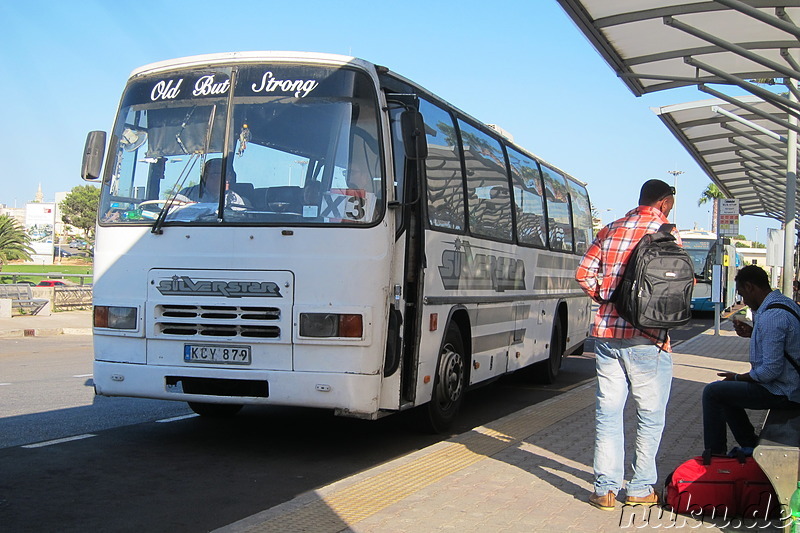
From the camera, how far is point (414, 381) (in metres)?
7.73

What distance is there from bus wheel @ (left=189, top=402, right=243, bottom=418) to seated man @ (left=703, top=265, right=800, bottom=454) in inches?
194

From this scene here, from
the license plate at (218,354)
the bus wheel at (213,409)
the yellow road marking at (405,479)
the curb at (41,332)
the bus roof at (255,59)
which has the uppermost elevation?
the bus roof at (255,59)

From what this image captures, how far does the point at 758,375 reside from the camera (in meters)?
5.53

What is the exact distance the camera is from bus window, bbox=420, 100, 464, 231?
8.42 meters

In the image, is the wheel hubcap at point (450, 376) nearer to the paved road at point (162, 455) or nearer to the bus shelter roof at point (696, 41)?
the paved road at point (162, 455)

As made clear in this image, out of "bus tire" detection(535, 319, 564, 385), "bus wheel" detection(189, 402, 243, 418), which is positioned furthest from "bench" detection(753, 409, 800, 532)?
"bus tire" detection(535, 319, 564, 385)

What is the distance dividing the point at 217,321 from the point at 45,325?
18.7 metres

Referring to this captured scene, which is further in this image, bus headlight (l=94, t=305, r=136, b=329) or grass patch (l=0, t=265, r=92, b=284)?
grass patch (l=0, t=265, r=92, b=284)

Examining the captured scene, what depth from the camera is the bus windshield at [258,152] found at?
7324mm

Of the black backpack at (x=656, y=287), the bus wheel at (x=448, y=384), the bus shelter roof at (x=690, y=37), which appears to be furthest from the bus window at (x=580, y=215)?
the black backpack at (x=656, y=287)

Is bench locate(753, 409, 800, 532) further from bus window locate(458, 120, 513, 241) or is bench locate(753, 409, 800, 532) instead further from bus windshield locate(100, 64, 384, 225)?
bus window locate(458, 120, 513, 241)

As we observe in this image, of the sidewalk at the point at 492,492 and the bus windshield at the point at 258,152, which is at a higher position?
the bus windshield at the point at 258,152

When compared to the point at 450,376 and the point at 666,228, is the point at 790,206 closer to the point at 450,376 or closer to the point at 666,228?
the point at 450,376

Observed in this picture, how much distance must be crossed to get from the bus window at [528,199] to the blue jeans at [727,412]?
5647mm
